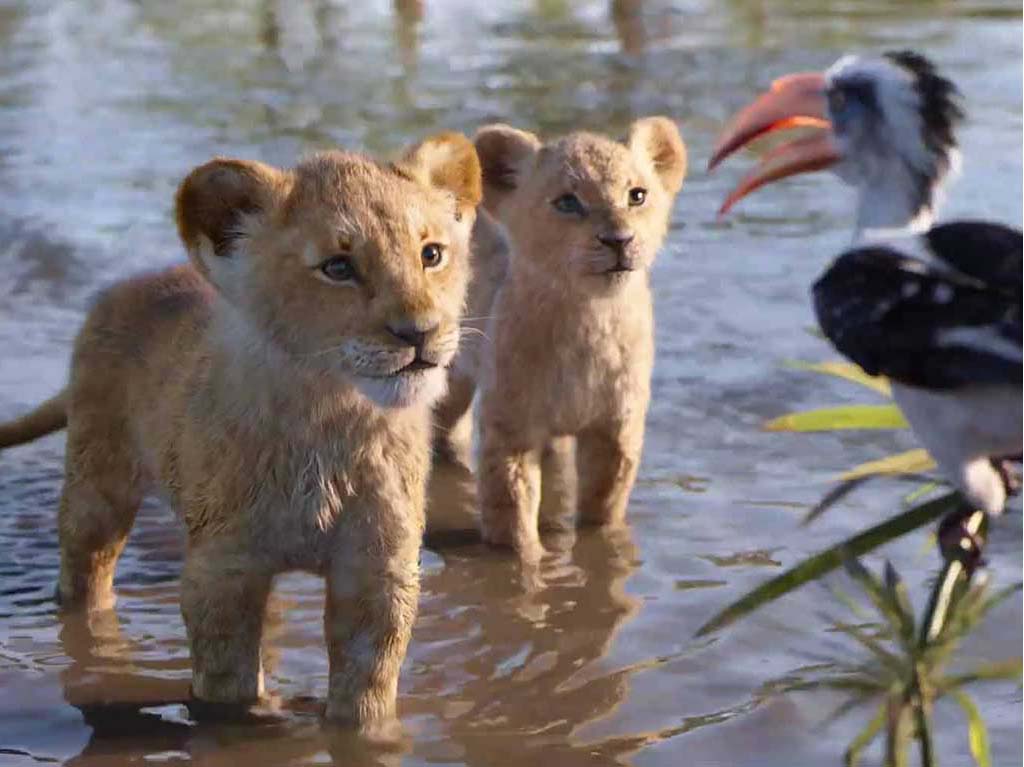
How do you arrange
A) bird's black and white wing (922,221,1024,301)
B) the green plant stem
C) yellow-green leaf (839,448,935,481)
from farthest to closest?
yellow-green leaf (839,448,935,481) → bird's black and white wing (922,221,1024,301) → the green plant stem

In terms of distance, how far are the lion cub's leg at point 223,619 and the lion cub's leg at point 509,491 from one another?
1.81 meters

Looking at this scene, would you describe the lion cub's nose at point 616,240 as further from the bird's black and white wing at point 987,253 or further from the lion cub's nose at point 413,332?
the bird's black and white wing at point 987,253

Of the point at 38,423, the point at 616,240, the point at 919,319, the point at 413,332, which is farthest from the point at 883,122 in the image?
the point at 38,423

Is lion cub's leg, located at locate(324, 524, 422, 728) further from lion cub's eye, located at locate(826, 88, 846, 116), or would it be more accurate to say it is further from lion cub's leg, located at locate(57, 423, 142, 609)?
lion cub's eye, located at locate(826, 88, 846, 116)

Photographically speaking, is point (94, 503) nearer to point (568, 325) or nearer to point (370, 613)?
point (370, 613)

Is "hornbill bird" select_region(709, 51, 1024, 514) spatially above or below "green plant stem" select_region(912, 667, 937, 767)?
above

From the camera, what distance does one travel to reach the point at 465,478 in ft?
27.3

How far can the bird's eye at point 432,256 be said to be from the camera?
5.20m

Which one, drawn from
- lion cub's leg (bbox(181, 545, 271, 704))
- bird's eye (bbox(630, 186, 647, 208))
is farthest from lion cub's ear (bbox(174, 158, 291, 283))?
bird's eye (bbox(630, 186, 647, 208))

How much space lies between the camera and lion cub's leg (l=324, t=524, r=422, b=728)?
5.30 meters

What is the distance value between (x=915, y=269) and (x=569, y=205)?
313 centimetres

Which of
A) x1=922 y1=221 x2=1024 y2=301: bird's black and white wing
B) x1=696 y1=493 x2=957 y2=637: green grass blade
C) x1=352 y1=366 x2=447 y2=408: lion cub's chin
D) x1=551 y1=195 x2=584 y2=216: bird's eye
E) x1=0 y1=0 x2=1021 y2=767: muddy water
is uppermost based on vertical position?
x1=922 y1=221 x2=1024 y2=301: bird's black and white wing

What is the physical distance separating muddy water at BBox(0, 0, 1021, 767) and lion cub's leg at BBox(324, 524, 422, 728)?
7.2 inches

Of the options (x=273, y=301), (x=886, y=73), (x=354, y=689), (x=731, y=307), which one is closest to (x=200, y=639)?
(x=354, y=689)
